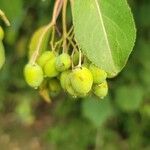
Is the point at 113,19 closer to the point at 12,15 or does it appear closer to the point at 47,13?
the point at 12,15

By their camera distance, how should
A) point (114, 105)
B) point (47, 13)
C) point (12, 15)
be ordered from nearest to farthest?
point (12, 15)
point (47, 13)
point (114, 105)

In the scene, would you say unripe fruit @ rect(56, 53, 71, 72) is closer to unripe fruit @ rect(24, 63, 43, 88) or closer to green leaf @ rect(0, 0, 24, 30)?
unripe fruit @ rect(24, 63, 43, 88)

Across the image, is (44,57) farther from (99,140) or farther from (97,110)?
(99,140)

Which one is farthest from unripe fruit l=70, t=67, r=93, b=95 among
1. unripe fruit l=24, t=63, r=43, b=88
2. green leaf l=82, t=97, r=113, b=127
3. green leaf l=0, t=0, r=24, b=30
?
green leaf l=82, t=97, r=113, b=127

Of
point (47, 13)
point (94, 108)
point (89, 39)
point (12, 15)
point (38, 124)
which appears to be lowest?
point (38, 124)

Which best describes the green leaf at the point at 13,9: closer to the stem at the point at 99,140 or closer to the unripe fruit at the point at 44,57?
the unripe fruit at the point at 44,57

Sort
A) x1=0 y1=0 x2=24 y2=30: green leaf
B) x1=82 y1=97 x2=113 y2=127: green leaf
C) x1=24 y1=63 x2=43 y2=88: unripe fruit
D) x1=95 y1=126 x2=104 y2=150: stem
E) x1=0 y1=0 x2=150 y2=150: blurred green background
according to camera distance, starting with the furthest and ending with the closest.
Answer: x1=95 y1=126 x2=104 y2=150: stem, x1=82 y1=97 x2=113 y2=127: green leaf, x1=0 y1=0 x2=150 y2=150: blurred green background, x1=0 y1=0 x2=24 y2=30: green leaf, x1=24 y1=63 x2=43 y2=88: unripe fruit

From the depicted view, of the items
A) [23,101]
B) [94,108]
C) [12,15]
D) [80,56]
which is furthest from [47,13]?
[80,56]

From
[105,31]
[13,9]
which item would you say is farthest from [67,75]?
[13,9]
